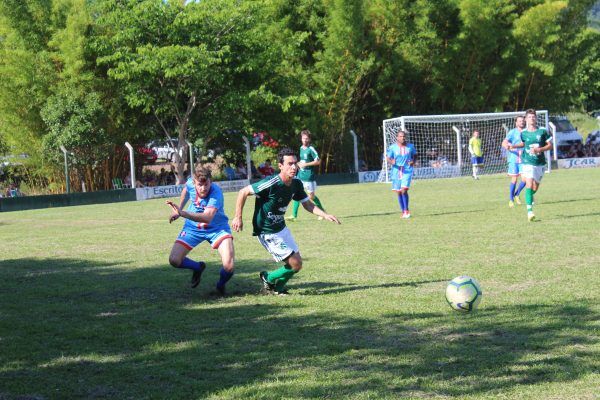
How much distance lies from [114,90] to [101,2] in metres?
3.24

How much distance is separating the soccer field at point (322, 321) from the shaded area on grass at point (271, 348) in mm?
16

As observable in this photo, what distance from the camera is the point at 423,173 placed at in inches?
1374

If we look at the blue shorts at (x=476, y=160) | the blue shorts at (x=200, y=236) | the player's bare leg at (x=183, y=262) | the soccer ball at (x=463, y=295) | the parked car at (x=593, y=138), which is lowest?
the soccer ball at (x=463, y=295)

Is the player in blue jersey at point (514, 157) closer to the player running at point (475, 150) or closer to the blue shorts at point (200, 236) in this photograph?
the blue shorts at point (200, 236)

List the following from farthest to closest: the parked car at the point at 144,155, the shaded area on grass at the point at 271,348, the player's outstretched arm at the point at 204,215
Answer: the parked car at the point at 144,155 < the player's outstretched arm at the point at 204,215 < the shaded area on grass at the point at 271,348

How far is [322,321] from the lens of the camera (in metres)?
6.95

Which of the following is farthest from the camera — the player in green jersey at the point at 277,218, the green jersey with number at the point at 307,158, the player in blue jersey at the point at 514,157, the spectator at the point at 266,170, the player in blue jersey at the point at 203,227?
the spectator at the point at 266,170

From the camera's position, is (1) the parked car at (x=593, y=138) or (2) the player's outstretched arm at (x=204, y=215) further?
(1) the parked car at (x=593, y=138)

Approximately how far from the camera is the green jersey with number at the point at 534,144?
49.0 ft

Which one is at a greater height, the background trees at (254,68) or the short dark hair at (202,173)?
the background trees at (254,68)

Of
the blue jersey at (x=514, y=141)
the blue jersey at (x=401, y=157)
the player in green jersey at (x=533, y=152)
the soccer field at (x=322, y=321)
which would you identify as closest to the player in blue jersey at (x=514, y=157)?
the blue jersey at (x=514, y=141)

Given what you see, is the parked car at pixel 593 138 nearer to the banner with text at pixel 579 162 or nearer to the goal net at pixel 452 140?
the banner with text at pixel 579 162

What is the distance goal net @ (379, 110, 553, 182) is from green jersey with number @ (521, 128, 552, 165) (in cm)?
1914

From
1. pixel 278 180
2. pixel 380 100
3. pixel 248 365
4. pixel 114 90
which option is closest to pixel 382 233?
pixel 278 180
